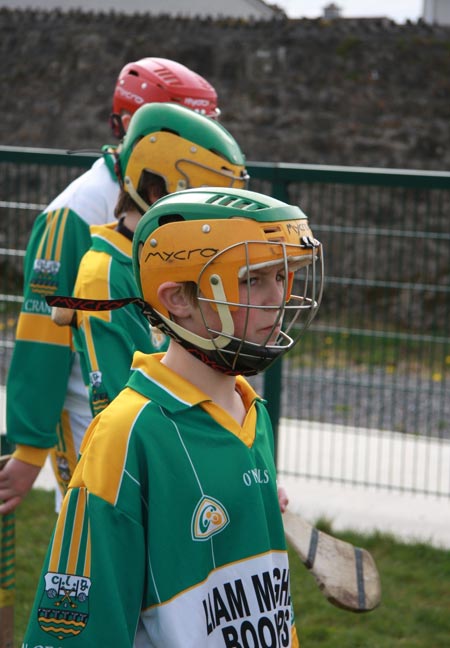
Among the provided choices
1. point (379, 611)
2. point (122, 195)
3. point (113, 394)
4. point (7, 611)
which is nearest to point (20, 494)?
point (7, 611)

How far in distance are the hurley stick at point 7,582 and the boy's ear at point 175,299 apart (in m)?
1.39

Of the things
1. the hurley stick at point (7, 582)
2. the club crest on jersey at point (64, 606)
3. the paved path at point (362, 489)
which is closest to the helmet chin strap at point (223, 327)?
the club crest on jersey at point (64, 606)

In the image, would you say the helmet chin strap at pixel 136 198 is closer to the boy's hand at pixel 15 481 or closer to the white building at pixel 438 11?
the boy's hand at pixel 15 481

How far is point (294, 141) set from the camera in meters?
15.3

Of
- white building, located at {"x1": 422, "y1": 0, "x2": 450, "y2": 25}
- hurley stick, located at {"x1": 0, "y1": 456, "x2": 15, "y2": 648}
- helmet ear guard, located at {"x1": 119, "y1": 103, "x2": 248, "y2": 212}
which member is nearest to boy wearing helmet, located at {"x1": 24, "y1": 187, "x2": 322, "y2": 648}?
helmet ear guard, located at {"x1": 119, "y1": 103, "x2": 248, "y2": 212}

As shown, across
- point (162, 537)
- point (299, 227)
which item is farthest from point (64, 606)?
→ point (299, 227)

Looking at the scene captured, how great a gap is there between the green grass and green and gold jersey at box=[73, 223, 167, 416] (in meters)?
1.88

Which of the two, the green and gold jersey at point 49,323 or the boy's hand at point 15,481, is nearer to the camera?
the boy's hand at point 15,481

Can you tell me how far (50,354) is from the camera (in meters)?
3.90

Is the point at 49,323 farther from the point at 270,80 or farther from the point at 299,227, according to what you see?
the point at 270,80

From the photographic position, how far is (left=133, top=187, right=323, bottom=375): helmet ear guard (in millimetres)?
2256

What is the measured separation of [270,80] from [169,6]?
9221mm

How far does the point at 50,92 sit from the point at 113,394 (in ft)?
46.8

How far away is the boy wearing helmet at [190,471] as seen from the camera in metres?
Result: 2.18
